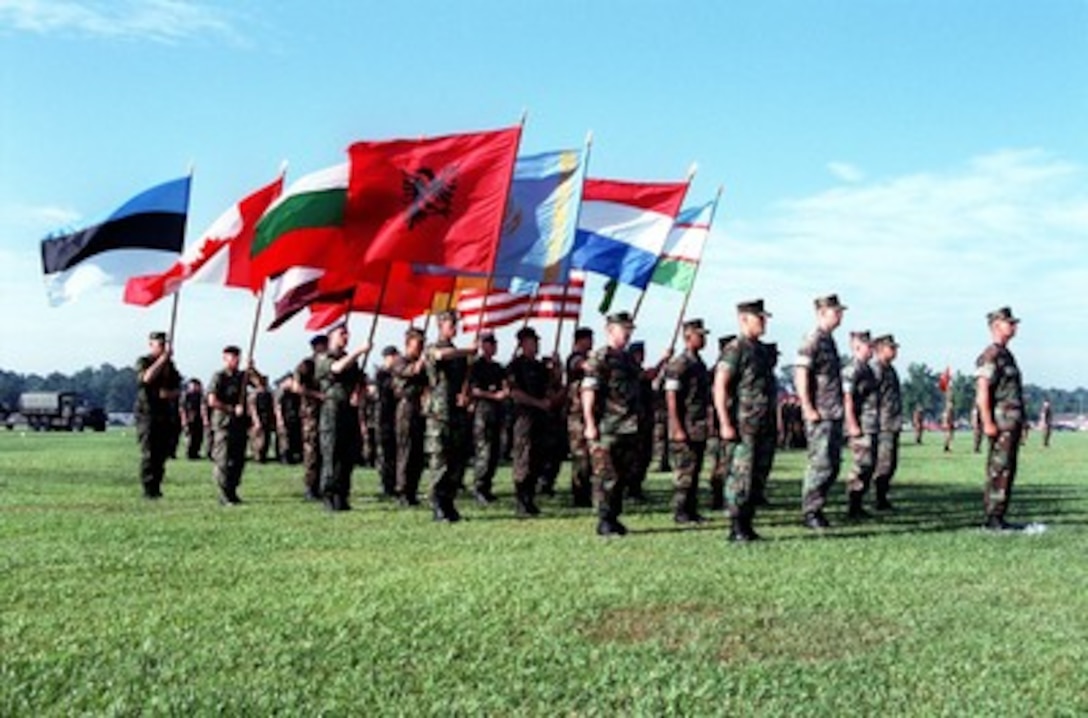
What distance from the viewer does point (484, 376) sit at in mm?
14711

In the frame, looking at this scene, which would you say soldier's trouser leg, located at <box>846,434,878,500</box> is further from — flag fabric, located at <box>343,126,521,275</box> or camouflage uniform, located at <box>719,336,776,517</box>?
flag fabric, located at <box>343,126,521,275</box>

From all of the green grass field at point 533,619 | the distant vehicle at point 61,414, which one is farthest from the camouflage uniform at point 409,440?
the distant vehicle at point 61,414

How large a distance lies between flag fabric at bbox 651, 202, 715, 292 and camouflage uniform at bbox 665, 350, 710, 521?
3358mm

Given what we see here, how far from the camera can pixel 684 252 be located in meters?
16.9

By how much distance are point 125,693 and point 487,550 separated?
4.80m

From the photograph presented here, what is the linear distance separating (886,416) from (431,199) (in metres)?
5.74

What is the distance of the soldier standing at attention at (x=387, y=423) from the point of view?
16406mm

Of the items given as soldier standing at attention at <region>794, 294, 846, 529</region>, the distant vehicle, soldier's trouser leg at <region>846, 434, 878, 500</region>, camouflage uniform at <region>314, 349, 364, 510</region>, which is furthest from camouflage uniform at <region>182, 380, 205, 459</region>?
the distant vehicle

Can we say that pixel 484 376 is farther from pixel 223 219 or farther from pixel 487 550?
pixel 487 550

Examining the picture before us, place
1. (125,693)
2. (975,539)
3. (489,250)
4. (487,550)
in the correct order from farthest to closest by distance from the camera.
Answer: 1. (489,250)
2. (975,539)
3. (487,550)
4. (125,693)

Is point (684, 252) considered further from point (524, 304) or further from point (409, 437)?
point (409, 437)

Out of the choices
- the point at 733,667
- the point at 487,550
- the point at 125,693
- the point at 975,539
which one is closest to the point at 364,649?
the point at 125,693

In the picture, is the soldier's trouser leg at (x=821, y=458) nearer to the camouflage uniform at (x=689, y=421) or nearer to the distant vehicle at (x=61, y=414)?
the camouflage uniform at (x=689, y=421)

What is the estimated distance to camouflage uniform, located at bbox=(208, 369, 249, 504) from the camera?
14.5 metres
